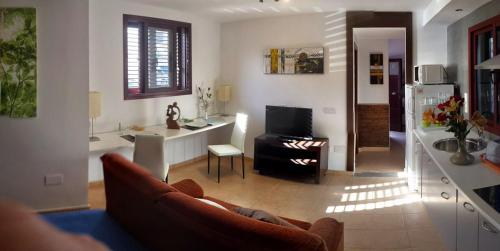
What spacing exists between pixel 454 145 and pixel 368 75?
163 inches

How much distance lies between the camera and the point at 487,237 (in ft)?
6.72

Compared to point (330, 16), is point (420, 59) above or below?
below

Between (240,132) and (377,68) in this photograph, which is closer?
(240,132)

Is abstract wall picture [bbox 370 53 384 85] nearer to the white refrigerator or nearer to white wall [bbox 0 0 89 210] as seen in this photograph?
the white refrigerator

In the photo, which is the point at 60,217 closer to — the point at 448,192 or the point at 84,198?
the point at 84,198

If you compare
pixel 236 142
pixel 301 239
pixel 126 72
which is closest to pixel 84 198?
pixel 126 72

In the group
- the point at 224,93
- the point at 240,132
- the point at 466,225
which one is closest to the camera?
the point at 466,225

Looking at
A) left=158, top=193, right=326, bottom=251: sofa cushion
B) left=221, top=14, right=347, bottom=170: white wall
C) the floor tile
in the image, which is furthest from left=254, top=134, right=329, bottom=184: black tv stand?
left=158, top=193, right=326, bottom=251: sofa cushion

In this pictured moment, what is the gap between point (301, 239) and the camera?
4.45 feet

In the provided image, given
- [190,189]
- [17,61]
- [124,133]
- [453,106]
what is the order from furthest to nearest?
[124,133]
[17,61]
[453,106]
[190,189]

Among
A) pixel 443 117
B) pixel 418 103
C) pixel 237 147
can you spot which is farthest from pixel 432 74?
pixel 237 147

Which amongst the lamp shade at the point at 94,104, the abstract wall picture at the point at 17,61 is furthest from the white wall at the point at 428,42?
the abstract wall picture at the point at 17,61

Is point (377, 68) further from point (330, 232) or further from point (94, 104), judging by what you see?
point (330, 232)

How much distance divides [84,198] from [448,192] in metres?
3.18
